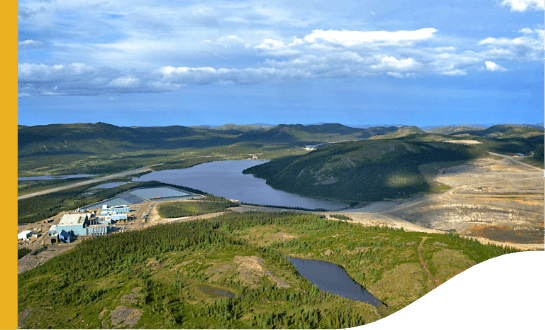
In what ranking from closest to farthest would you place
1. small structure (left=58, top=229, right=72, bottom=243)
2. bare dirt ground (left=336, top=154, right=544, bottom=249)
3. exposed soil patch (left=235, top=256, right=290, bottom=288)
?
exposed soil patch (left=235, top=256, right=290, bottom=288), small structure (left=58, top=229, right=72, bottom=243), bare dirt ground (left=336, top=154, right=544, bottom=249)

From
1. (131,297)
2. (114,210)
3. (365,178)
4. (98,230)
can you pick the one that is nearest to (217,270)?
(131,297)

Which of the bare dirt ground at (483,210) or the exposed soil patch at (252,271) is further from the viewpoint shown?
the bare dirt ground at (483,210)

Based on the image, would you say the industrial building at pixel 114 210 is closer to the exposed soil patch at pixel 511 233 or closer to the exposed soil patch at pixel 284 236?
the exposed soil patch at pixel 284 236

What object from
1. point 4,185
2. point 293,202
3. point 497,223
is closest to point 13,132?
point 4,185

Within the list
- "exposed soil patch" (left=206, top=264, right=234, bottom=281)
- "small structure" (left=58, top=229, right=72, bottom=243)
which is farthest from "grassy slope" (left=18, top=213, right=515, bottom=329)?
"small structure" (left=58, top=229, right=72, bottom=243)

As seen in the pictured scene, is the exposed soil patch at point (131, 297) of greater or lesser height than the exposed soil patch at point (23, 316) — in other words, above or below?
above

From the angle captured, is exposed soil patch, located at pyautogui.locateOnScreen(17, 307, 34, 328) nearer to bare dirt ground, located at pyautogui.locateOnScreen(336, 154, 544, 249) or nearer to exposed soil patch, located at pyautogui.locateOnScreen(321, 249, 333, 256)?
exposed soil patch, located at pyautogui.locateOnScreen(321, 249, 333, 256)

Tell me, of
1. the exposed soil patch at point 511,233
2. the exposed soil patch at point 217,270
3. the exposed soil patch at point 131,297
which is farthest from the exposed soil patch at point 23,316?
the exposed soil patch at point 511,233

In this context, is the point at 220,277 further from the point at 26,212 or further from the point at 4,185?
the point at 26,212
